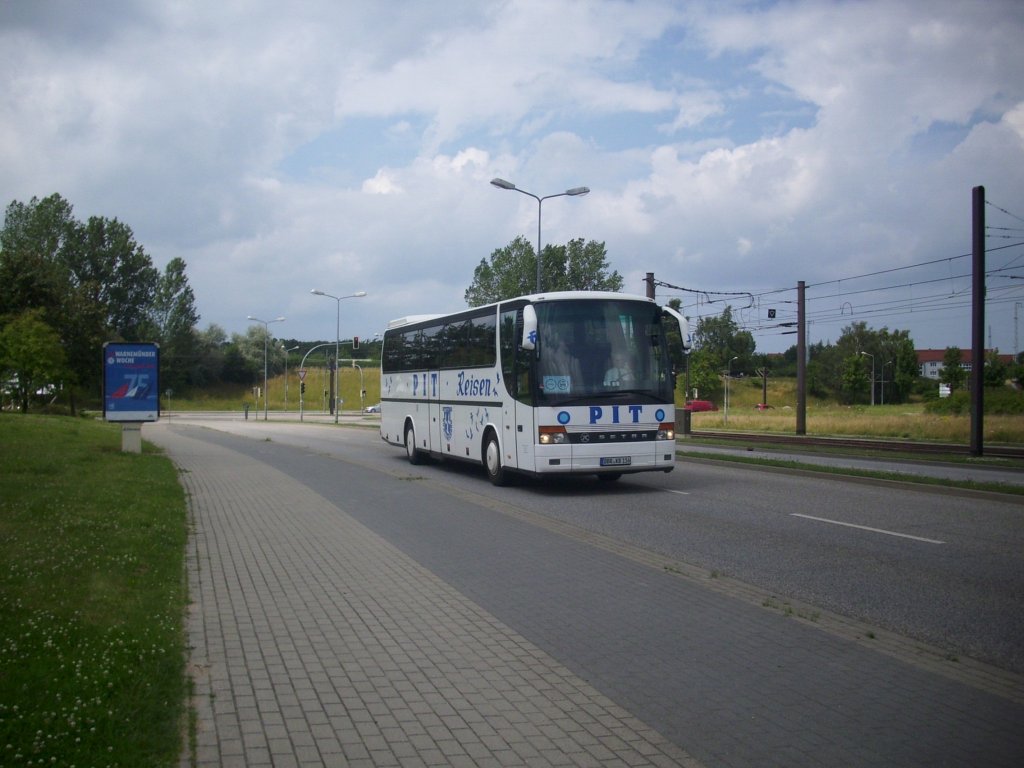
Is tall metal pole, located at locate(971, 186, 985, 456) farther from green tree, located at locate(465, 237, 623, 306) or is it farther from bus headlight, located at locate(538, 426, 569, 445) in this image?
green tree, located at locate(465, 237, 623, 306)

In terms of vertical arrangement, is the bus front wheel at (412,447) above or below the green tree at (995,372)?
below

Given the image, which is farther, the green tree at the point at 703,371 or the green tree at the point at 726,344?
the green tree at the point at 726,344

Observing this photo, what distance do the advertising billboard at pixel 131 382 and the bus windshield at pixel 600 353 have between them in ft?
33.8

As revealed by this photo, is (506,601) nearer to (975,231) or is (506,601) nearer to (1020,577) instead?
(1020,577)

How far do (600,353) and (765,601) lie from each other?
26.5ft

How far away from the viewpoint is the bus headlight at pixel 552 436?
14.9 meters

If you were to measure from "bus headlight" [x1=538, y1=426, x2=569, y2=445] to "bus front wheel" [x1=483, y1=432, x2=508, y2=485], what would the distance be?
1872mm

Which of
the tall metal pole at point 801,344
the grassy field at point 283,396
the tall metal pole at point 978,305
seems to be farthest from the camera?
the grassy field at point 283,396

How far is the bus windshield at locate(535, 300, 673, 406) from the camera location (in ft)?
49.2

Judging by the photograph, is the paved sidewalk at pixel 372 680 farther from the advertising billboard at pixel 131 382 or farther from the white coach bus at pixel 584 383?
the advertising billboard at pixel 131 382

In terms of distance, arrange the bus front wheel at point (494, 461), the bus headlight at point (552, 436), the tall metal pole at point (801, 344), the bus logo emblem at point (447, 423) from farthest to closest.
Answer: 1. the tall metal pole at point (801, 344)
2. the bus logo emblem at point (447, 423)
3. the bus front wheel at point (494, 461)
4. the bus headlight at point (552, 436)

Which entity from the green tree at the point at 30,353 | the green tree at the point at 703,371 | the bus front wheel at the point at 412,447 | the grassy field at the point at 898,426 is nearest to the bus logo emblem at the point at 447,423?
the bus front wheel at the point at 412,447

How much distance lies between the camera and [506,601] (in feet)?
24.6

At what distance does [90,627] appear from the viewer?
5.84m
